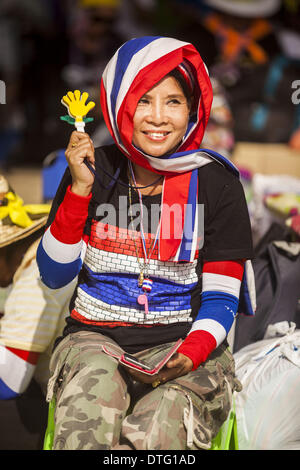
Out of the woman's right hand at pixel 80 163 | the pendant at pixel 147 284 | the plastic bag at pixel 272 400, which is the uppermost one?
the woman's right hand at pixel 80 163

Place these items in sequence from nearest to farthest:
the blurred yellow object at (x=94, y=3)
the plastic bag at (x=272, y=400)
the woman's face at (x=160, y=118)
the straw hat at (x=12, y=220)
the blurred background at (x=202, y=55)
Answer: the woman's face at (x=160, y=118) < the plastic bag at (x=272, y=400) < the straw hat at (x=12, y=220) < the blurred background at (x=202, y=55) < the blurred yellow object at (x=94, y=3)

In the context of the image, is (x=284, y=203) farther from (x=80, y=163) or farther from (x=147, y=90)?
(x=80, y=163)

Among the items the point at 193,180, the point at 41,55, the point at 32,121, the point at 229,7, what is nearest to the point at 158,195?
the point at 193,180

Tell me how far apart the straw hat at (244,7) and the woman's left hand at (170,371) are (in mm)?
4759

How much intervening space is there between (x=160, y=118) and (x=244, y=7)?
443 centimetres

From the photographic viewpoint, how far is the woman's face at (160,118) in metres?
1.77

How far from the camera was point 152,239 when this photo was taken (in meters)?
1.80

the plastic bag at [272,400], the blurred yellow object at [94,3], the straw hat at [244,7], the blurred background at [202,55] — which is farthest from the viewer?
the blurred yellow object at [94,3]

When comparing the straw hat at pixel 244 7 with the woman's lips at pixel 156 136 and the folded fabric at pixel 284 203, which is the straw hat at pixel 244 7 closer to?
the folded fabric at pixel 284 203

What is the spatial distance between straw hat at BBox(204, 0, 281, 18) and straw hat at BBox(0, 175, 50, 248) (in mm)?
4113

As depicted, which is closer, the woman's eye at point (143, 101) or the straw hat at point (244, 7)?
the woman's eye at point (143, 101)

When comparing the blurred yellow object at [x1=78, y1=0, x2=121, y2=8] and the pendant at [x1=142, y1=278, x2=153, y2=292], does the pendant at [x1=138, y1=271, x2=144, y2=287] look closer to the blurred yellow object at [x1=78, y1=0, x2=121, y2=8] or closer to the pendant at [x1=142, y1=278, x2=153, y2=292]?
the pendant at [x1=142, y1=278, x2=153, y2=292]

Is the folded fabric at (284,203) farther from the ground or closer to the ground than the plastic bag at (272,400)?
farther from the ground

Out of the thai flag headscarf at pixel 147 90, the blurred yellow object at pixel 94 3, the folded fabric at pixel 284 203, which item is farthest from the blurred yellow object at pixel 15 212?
the blurred yellow object at pixel 94 3
